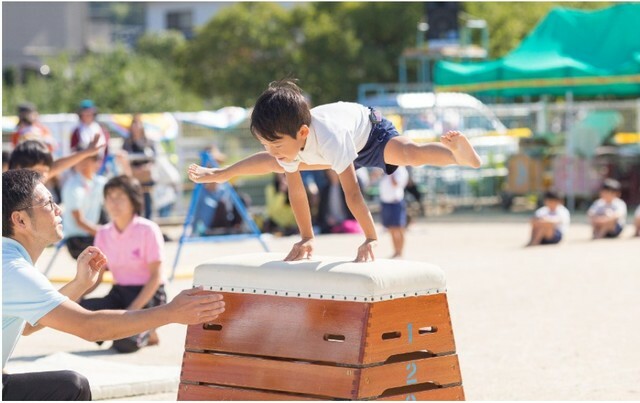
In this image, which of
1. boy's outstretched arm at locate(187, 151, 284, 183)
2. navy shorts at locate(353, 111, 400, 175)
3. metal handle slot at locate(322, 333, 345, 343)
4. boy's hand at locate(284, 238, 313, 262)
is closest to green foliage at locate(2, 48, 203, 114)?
boy's outstretched arm at locate(187, 151, 284, 183)

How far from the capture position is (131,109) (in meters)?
35.6

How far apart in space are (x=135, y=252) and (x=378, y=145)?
285 centimetres

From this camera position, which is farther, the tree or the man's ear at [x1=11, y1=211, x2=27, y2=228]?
the tree

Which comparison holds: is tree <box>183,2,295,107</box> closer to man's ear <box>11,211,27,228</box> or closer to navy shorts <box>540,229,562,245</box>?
navy shorts <box>540,229,562,245</box>

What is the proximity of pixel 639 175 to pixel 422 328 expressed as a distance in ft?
53.6

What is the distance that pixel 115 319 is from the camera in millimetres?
4797

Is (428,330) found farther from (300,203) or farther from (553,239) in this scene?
(553,239)

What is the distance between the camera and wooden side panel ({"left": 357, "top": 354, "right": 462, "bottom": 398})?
16.6 feet

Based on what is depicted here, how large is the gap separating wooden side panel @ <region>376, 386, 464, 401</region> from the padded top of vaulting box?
423 mm

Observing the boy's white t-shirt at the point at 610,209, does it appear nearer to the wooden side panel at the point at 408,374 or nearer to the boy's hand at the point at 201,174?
the boy's hand at the point at 201,174

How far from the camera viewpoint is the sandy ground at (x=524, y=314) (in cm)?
741

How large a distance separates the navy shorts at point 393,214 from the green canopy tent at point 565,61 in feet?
21.2

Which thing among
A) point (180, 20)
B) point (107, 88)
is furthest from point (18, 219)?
point (180, 20)

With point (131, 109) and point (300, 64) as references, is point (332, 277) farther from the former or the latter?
point (300, 64)
